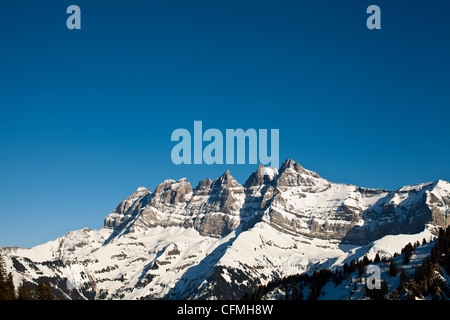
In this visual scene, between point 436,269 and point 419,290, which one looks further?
point 436,269

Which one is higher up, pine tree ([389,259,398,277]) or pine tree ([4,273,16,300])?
pine tree ([4,273,16,300])

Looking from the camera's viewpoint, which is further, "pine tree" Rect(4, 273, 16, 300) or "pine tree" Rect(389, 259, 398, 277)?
"pine tree" Rect(389, 259, 398, 277)

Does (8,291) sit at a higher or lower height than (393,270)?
higher

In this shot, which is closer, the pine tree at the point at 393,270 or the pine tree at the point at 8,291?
the pine tree at the point at 8,291

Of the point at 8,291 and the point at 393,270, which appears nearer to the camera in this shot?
the point at 8,291

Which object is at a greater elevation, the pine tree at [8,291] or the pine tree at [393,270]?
the pine tree at [8,291]
